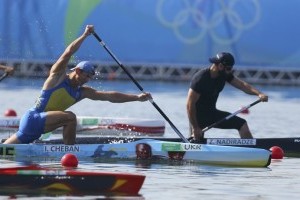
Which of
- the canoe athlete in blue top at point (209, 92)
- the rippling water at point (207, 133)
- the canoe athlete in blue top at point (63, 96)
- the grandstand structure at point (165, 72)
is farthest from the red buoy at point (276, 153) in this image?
the grandstand structure at point (165, 72)

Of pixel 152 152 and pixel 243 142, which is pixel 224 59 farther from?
pixel 152 152

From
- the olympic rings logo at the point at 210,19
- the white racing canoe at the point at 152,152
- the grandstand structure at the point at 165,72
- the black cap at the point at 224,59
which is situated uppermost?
the olympic rings logo at the point at 210,19

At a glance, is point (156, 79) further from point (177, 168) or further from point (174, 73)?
point (177, 168)

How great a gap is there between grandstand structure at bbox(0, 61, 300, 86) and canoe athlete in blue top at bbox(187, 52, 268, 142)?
33.0 meters

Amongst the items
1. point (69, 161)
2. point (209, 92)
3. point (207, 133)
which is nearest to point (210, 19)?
point (207, 133)

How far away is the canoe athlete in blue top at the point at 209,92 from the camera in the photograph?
21.8 meters

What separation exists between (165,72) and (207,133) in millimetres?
30427

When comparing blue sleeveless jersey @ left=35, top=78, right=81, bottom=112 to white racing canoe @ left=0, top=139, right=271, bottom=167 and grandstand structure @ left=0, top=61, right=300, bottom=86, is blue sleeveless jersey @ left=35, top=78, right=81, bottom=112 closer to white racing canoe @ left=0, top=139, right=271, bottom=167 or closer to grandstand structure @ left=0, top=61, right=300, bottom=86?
white racing canoe @ left=0, top=139, right=271, bottom=167

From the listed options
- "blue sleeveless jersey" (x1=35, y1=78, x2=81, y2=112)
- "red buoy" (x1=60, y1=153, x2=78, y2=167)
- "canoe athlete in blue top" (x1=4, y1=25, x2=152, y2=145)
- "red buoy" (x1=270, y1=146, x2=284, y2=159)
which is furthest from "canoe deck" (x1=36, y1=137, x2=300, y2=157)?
"red buoy" (x1=60, y1=153, x2=78, y2=167)

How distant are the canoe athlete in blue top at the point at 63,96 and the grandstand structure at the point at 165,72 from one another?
35.5 metres

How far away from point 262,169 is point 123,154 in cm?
251

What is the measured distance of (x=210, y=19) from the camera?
5681cm

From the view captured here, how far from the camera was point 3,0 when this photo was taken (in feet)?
188

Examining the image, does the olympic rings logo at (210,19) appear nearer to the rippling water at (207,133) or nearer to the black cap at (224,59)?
the rippling water at (207,133)
